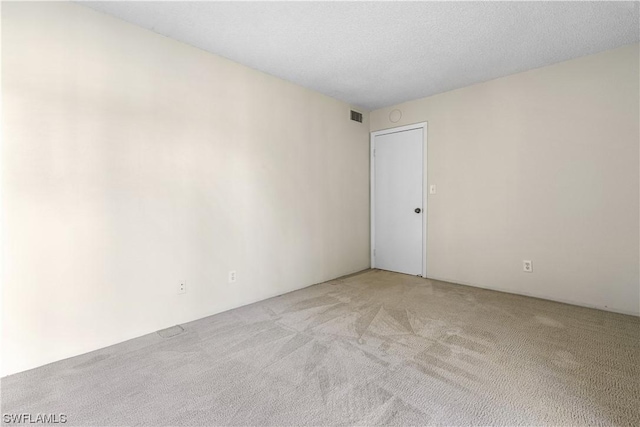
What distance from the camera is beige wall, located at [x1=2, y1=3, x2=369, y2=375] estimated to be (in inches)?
71.9

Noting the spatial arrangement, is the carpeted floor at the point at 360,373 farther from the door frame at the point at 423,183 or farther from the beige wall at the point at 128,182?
the door frame at the point at 423,183

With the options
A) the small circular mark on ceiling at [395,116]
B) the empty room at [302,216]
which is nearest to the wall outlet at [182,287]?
the empty room at [302,216]

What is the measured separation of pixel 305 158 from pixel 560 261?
2839 mm

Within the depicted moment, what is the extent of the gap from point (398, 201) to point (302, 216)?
1476 millimetres

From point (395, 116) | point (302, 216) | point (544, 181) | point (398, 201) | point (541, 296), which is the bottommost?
point (541, 296)

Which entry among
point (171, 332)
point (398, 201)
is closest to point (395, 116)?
point (398, 201)

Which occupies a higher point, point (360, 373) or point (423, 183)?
point (423, 183)

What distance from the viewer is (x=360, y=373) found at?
1.77m

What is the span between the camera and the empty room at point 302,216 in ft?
5.45

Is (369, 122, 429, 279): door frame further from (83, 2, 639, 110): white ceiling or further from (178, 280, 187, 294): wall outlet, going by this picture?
(178, 280, 187, 294): wall outlet

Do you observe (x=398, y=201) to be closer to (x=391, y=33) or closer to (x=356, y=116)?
(x=356, y=116)

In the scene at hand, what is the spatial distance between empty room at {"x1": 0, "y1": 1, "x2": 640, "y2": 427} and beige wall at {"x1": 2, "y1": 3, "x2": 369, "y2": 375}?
1cm

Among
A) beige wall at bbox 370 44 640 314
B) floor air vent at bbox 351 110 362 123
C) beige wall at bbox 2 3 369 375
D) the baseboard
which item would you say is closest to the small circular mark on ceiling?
beige wall at bbox 370 44 640 314

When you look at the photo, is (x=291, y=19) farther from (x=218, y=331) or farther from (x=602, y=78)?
(x=602, y=78)
